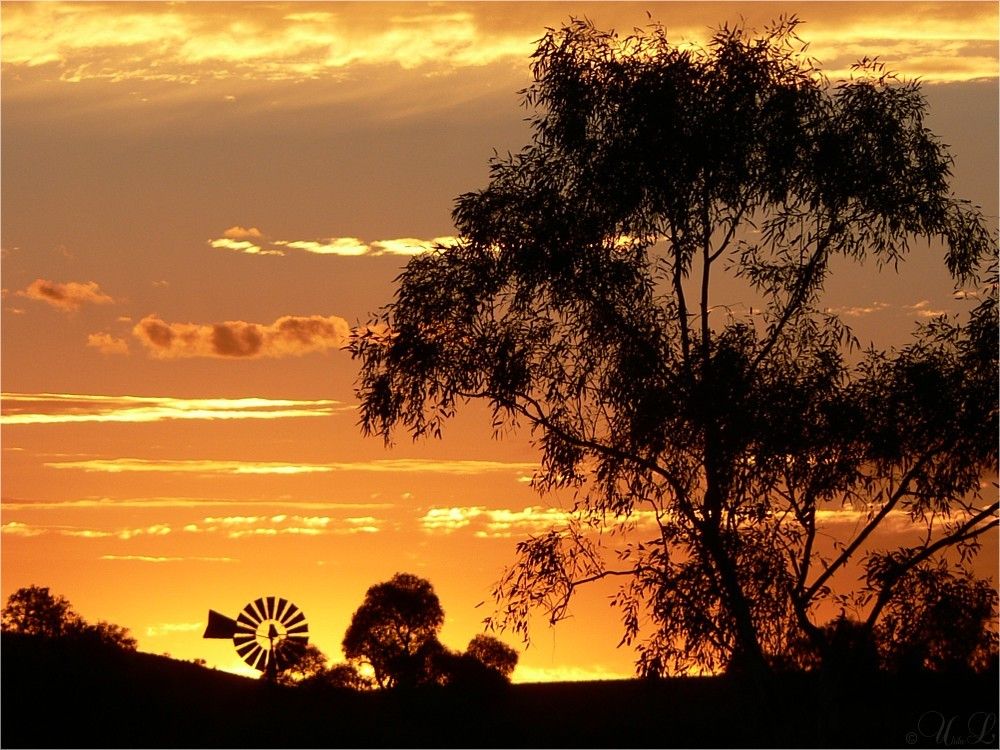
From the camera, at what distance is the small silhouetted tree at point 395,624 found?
305 ft

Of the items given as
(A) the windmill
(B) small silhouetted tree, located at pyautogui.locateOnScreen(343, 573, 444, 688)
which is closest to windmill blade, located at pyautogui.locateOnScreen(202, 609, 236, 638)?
(A) the windmill

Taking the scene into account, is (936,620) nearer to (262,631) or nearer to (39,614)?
(262,631)

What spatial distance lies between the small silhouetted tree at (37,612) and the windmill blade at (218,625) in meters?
35.1

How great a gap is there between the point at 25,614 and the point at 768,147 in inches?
2983

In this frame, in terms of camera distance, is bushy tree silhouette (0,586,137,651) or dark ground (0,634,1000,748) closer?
dark ground (0,634,1000,748)

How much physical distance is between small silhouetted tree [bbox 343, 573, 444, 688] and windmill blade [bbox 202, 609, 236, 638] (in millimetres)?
38662

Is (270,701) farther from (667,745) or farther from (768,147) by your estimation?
(768,147)

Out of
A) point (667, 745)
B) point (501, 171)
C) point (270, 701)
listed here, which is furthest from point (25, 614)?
point (501, 171)

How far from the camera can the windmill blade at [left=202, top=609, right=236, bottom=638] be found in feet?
177

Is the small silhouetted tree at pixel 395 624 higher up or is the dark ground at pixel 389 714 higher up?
the small silhouetted tree at pixel 395 624

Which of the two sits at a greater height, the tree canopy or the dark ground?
the tree canopy

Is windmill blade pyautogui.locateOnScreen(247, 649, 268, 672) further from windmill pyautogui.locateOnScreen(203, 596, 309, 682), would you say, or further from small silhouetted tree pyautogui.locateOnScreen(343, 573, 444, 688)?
small silhouetted tree pyautogui.locateOnScreen(343, 573, 444, 688)

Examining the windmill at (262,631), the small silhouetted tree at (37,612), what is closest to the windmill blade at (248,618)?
the windmill at (262,631)

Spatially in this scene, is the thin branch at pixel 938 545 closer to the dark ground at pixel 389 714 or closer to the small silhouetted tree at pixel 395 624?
the dark ground at pixel 389 714
